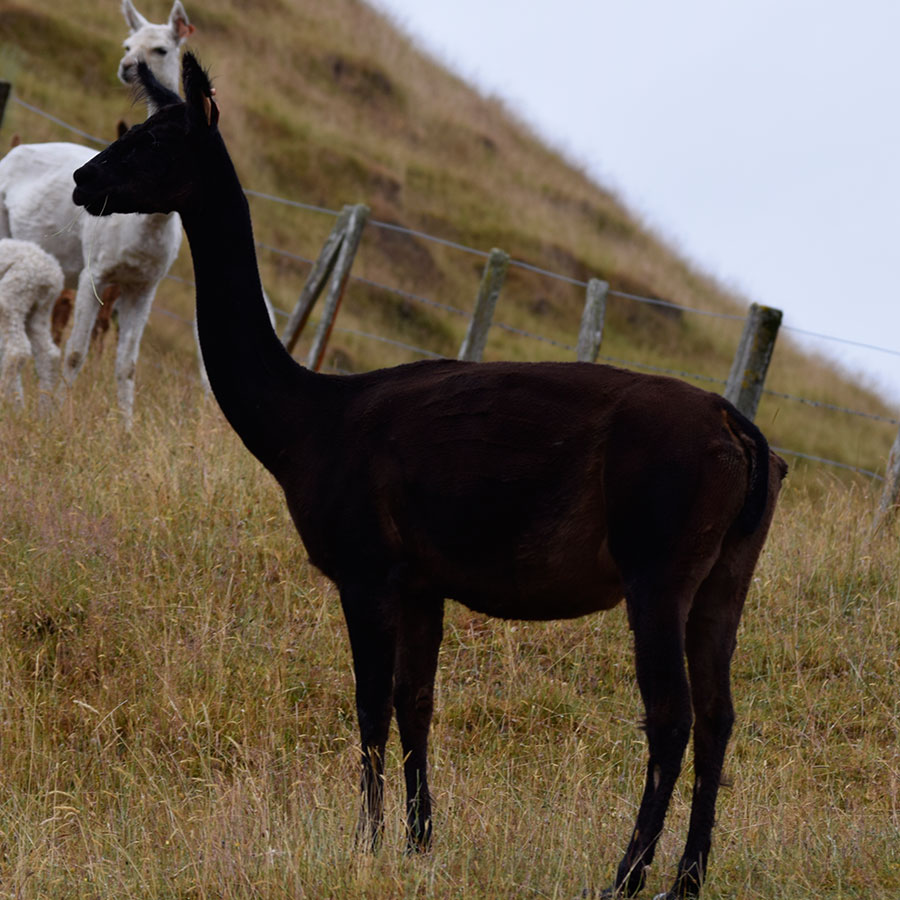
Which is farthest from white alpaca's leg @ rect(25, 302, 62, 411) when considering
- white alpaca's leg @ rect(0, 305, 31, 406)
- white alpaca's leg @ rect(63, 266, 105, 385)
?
white alpaca's leg @ rect(0, 305, 31, 406)

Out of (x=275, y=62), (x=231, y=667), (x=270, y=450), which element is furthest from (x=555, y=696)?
(x=275, y=62)

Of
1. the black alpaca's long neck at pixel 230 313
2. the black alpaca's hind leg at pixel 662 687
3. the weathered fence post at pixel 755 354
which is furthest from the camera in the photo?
the weathered fence post at pixel 755 354

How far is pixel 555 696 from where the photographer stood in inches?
244

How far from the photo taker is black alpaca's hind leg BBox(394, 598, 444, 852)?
4.26 m

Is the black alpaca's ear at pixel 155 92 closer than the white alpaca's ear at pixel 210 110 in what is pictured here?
No

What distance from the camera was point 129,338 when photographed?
9539mm

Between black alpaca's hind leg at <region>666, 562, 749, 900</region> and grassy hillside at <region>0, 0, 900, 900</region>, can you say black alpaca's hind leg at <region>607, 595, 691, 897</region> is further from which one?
grassy hillside at <region>0, 0, 900, 900</region>

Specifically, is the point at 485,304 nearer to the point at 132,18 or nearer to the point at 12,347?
the point at 132,18

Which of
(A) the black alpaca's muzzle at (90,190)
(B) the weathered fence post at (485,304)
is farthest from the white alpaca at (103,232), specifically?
(A) the black alpaca's muzzle at (90,190)

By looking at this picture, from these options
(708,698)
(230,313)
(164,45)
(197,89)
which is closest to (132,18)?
(164,45)

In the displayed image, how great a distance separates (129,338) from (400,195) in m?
14.7

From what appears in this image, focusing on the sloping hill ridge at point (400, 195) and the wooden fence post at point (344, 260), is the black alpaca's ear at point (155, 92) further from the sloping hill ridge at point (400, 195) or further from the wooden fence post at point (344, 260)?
the sloping hill ridge at point (400, 195)

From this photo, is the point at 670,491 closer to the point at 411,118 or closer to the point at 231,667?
the point at 231,667

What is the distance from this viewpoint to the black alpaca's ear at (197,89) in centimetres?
422
